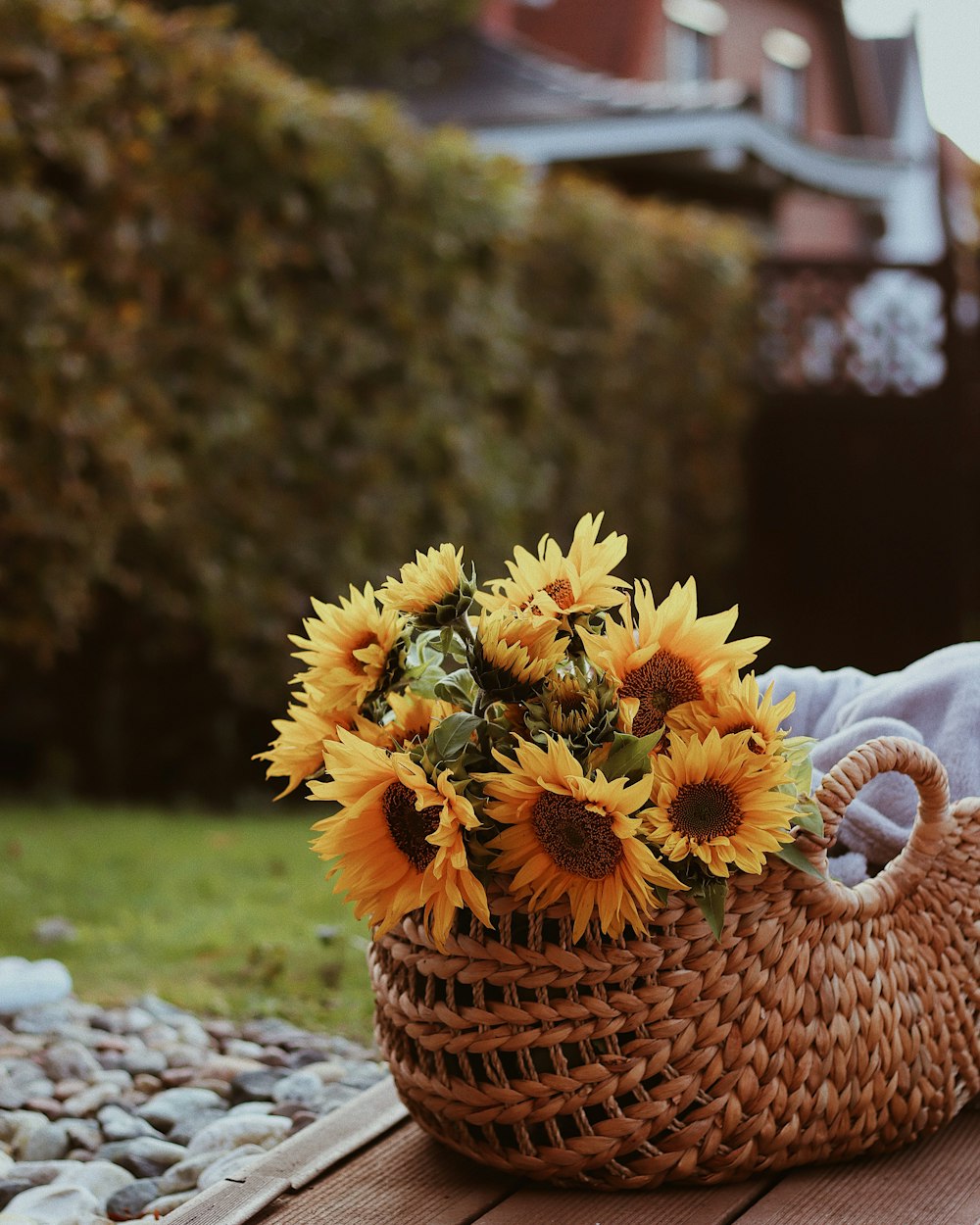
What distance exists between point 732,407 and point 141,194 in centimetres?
459

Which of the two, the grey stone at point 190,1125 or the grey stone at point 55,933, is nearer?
the grey stone at point 190,1125

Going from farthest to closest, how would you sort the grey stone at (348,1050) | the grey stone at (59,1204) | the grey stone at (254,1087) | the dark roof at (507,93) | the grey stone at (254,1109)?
the dark roof at (507,93) < the grey stone at (348,1050) < the grey stone at (254,1087) < the grey stone at (254,1109) < the grey stone at (59,1204)

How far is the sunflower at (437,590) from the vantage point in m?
1.47

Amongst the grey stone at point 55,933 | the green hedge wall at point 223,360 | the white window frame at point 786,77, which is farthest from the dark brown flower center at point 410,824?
the white window frame at point 786,77

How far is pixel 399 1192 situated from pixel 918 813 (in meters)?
0.71

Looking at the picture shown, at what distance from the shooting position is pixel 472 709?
57.6 inches

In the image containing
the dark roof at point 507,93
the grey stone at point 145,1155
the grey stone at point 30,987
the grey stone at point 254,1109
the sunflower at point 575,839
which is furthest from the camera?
the dark roof at point 507,93

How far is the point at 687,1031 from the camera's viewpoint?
1398 millimetres

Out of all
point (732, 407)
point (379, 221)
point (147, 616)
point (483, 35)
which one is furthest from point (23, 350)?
point (483, 35)

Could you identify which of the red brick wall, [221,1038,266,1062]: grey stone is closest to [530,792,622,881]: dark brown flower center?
[221,1038,266,1062]: grey stone

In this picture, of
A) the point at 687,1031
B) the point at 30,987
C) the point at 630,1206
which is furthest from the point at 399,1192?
the point at 30,987

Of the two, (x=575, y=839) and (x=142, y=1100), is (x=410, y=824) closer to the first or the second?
(x=575, y=839)

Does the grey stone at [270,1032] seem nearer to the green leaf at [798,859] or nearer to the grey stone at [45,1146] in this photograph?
the grey stone at [45,1146]

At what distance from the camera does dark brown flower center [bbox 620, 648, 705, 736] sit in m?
1.43
